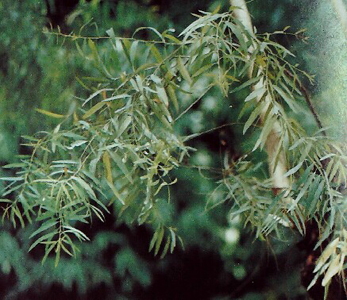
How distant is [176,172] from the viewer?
122 centimetres

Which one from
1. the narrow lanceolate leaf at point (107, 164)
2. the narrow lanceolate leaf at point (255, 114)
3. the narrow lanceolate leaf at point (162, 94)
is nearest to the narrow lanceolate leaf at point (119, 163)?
the narrow lanceolate leaf at point (107, 164)

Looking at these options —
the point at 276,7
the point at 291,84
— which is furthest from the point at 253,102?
the point at 276,7

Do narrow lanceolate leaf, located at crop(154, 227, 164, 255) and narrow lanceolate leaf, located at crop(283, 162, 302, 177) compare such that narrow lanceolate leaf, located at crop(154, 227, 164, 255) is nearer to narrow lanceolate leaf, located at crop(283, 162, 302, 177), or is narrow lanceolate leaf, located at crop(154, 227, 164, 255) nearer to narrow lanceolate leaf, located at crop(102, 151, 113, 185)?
narrow lanceolate leaf, located at crop(102, 151, 113, 185)

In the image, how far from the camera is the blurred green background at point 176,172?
3.70 feet

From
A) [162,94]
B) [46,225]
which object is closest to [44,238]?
[46,225]

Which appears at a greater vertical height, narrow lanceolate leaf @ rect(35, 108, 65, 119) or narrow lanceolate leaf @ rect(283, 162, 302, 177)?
narrow lanceolate leaf @ rect(35, 108, 65, 119)

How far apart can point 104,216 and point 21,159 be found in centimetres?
25

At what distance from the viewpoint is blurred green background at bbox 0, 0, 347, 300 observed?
1.13 meters

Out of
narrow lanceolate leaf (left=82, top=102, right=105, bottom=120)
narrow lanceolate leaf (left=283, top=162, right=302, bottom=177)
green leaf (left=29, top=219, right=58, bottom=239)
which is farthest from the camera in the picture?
green leaf (left=29, top=219, right=58, bottom=239)

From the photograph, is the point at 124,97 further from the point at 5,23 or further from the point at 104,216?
the point at 5,23

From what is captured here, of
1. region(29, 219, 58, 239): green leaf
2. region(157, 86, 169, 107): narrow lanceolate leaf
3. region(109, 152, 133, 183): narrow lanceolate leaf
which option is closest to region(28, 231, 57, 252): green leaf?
region(29, 219, 58, 239): green leaf

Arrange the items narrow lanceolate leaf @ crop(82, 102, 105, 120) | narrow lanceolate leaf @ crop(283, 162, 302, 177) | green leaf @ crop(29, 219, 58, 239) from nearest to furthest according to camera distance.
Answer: narrow lanceolate leaf @ crop(283, 162, 302, 177) → narrow lanceolate leaf @ crop(82, 102, 105, 120) → green leaf @ crop(29, 219, 58, 239)

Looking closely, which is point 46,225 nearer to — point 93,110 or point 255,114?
point 93,110

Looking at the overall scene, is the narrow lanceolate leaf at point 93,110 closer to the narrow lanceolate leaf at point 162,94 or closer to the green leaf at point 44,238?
the narrow lanceolate leaf at point 162,94
